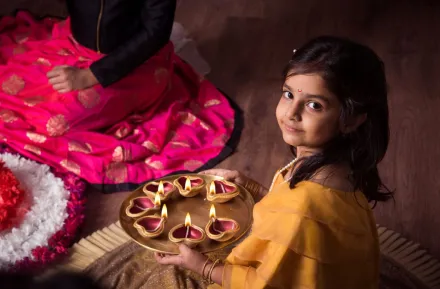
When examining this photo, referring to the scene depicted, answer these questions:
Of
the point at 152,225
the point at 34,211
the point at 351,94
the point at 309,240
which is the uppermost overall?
the point at 351,94

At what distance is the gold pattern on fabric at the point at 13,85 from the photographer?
2.14 meters

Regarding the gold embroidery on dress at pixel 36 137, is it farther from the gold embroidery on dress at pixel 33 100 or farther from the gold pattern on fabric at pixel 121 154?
the gold pattern on fabric at pixel 121 154

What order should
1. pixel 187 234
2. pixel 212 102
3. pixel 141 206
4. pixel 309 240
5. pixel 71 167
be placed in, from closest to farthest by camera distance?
1. pixel 309 240
2. pixel 187 234
3. pixel 141 206
4. pixel 71 167
5. pixel 212 102

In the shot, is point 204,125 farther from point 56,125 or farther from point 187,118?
point 56,125

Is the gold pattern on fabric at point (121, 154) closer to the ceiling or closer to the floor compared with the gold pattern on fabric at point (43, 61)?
closer to the floor

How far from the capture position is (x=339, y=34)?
9.70 ft

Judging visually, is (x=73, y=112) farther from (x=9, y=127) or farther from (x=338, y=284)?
(x=338, y=284)

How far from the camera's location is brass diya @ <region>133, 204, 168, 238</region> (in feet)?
4.60

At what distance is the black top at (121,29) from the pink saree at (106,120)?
0.07 metres

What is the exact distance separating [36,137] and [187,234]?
3.03 feet

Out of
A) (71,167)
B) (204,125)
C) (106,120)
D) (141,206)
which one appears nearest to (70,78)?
(106,120)

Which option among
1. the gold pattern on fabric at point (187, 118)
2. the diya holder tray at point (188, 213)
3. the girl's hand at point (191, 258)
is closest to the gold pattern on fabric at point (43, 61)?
the gold pattern on fabric at point (187, 118)

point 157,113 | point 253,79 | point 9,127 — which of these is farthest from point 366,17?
point 9,127

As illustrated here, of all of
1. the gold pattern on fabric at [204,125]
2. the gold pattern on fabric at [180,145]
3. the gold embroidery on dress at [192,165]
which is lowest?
the gold embroidery on dress at [192,165]
